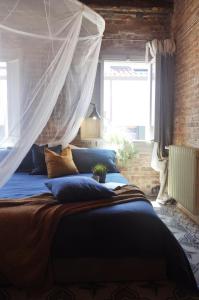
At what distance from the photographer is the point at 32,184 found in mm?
2855

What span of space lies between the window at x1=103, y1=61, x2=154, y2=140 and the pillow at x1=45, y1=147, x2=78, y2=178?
1090 mm

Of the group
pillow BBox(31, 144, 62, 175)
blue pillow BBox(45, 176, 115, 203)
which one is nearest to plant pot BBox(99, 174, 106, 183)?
blue pillow BBox(45, 176, 115, 203)

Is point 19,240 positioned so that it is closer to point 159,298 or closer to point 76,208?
point 76,208

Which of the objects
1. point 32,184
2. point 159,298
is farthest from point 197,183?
point 32,184

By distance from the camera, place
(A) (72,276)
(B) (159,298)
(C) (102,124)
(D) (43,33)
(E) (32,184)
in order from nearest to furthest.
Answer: (B) (159,298) → (A) (72,276) → (D) (43,33) → (E) (32,184) → (C) (102,124)

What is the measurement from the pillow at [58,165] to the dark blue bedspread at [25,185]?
12cm

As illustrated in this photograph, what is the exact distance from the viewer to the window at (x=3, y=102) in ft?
5.90

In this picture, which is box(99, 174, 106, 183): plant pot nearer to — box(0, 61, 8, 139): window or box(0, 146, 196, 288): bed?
box(0, 146, 196, 288): bed

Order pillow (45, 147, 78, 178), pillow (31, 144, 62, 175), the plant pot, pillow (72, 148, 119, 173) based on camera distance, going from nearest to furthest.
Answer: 1. the plant pot
2. pillow (45, 147, 78, 178)
3. pillow (31, 144, 62, 175)
4. pillow (72, 148, 119, 173)

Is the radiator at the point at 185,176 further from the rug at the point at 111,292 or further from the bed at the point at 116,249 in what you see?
the bed at the point at 116,249

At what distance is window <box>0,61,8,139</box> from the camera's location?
1799 millimetres

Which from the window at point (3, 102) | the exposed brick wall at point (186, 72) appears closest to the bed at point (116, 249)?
the window at point (3, 102)

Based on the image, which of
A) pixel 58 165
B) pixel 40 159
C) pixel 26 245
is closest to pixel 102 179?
pixel 58 165

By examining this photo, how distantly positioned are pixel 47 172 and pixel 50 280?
1637 mm
